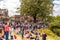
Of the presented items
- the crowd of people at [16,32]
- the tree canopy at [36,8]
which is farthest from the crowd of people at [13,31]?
the tree canopy at [36,8]

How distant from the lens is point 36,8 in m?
41.8

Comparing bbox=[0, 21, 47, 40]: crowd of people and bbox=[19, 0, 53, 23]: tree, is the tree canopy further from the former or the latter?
bbox=[0, 21, 47, 40]: crowd of people

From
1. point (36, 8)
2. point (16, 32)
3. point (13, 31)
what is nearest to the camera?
point (13, 31)

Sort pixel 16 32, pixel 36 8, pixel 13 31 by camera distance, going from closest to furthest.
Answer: pixel 13 31, pixel 16 32, pixel 36 8

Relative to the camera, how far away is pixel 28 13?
139 feet

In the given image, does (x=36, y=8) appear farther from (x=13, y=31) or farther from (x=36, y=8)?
(x=13, y=31)

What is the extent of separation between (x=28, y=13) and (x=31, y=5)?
1.30 meters

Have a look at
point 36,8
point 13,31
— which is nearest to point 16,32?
point 13,31

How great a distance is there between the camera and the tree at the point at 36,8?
137 ft

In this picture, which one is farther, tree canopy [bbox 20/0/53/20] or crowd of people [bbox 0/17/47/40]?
tree canopy [bbox 20/0/53/20]

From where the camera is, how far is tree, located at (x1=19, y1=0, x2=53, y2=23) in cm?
4181

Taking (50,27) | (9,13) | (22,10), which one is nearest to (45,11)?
(22,10)

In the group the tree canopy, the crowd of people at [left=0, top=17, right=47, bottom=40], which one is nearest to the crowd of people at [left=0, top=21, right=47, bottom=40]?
the crowd of people at [left=0, top=17, right=47, bottom=40]

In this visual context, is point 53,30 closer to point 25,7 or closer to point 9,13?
point 25,7
